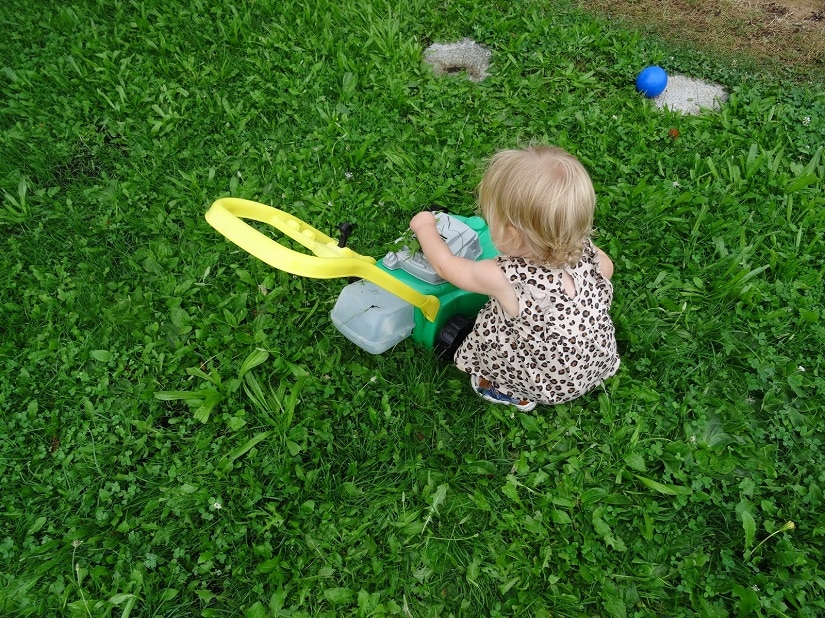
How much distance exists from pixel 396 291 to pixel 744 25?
3274 millimetres

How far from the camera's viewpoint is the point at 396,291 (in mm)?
2232

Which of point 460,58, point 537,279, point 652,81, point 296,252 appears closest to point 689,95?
point 652,81

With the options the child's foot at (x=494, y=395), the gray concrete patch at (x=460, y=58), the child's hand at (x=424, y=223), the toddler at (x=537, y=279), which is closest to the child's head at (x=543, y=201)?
the toddler at (x=537, y=279)

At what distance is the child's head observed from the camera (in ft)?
5.94

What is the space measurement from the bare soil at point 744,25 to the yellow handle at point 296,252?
2.84 m

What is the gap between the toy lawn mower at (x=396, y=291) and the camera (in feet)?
→ 7.23

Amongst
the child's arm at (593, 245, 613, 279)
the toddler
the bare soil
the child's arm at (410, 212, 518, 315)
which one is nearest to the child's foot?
the toddler

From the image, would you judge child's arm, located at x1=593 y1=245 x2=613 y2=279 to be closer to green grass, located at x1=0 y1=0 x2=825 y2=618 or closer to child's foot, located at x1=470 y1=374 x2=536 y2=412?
green grass, located at x1=0 y1=0 x2=825 y2=618

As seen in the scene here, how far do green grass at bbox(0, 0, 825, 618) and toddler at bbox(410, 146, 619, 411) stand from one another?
0.26 m

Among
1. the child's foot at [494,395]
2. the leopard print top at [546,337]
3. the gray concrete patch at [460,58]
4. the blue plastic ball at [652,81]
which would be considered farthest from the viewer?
the gray concrete patch at [460,58]

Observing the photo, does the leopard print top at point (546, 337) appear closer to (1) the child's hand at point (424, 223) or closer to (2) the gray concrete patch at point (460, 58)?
(1) the child's hand at point (424, 223)

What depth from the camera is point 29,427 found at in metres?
2.43

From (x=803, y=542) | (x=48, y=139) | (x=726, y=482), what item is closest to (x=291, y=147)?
(x=48, y=139)

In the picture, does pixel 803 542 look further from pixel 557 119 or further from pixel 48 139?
pixel 48 139
